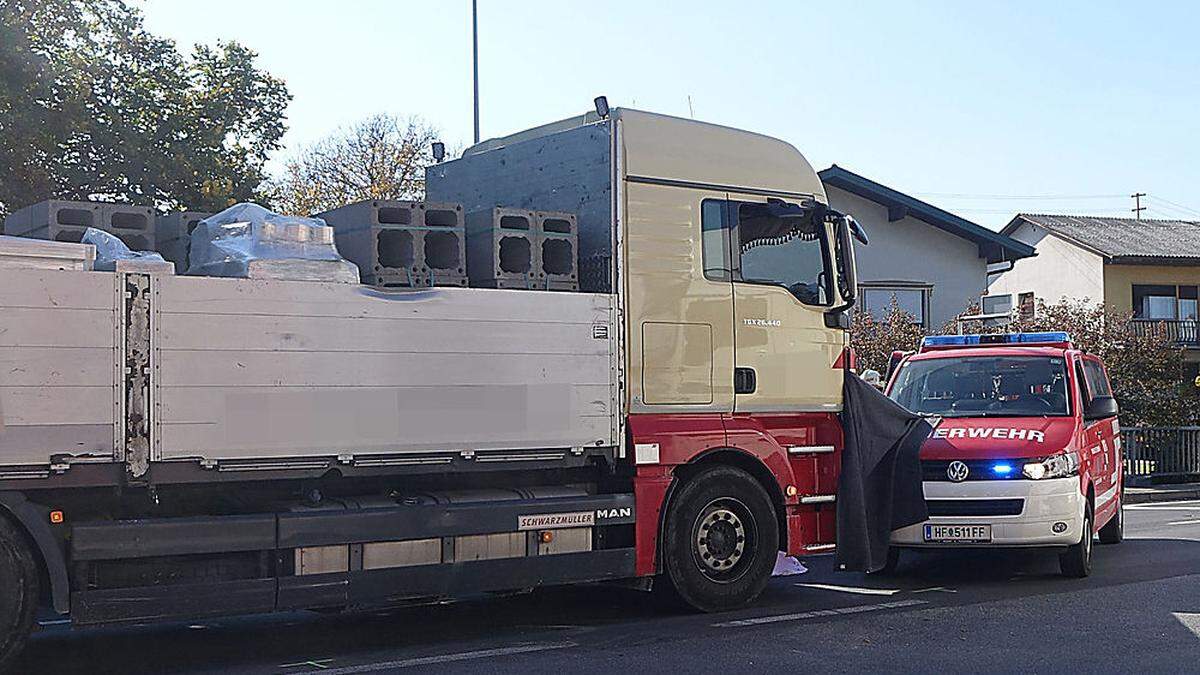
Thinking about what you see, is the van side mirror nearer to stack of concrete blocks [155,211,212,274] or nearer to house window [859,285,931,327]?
stack of concrete blocks [155,211,212,274]

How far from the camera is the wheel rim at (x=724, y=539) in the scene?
32.7 ft

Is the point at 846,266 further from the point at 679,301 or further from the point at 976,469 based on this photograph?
the point at 976,469

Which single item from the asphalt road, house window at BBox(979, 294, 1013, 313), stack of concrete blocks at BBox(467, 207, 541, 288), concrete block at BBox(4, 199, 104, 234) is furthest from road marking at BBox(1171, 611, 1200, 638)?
house window at BBox(979, 294, 1013, 313)

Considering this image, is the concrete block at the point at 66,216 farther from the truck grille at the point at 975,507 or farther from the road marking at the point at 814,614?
the truck grille at the point at 975,507

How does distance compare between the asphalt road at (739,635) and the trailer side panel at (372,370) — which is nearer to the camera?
the trailer side panel at (372,370)

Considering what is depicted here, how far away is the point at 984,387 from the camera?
1269 cm

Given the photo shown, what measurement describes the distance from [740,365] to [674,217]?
1198mm

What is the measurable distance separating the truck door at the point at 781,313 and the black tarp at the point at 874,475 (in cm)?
27

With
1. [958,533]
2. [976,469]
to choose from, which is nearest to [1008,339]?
[976,469]

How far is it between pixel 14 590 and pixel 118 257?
1844mm

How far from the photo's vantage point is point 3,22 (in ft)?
69.9

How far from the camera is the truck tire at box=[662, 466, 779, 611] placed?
9820 millimetres

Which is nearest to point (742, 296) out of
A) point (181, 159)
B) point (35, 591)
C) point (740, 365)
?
point (740, 365)

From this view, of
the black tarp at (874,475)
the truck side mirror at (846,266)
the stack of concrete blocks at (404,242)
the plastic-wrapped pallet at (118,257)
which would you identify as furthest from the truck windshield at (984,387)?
the plastic-wrapped pallet at (118,257)
